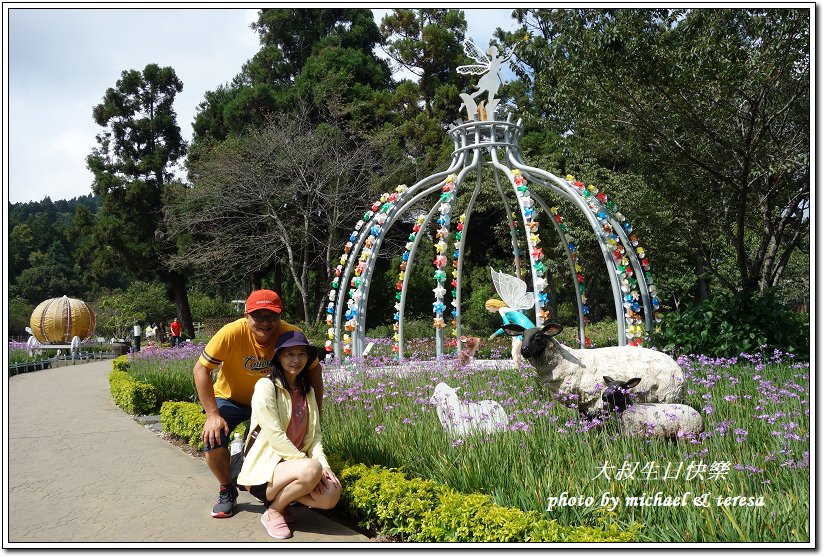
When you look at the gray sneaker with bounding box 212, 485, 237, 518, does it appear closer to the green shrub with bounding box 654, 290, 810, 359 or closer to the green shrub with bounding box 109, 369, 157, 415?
the green shrub with bounding box 109, 369, 157, 415

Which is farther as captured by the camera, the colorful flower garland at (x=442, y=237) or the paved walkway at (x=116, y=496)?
the colorful flower garland at (x=442, y=237)

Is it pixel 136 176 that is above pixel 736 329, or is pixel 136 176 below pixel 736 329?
above

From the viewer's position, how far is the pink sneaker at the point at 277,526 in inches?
139

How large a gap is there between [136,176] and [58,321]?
691 cm

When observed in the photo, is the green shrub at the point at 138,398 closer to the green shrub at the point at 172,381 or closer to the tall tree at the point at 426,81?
the green shrub at the point at 172,381

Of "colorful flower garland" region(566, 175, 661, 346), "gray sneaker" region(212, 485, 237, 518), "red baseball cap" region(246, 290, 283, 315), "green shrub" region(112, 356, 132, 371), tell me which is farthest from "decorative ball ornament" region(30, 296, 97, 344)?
"red baseball cap" region(246, 290, 283, 315)

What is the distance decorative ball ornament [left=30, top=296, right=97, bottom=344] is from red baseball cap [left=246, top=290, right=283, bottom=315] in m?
21.1

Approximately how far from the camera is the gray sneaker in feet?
12.8

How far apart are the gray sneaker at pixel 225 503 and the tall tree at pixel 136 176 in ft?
72.5

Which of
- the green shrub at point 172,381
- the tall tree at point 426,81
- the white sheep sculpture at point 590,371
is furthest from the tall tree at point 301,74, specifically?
the white sheep sculpture at point 590,371

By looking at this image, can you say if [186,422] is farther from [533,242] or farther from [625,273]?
[625,273]

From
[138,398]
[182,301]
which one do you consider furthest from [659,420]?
[182,301]

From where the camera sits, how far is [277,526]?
359 centimetres

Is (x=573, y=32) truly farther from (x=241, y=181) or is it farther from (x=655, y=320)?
(x=241, y=181)
